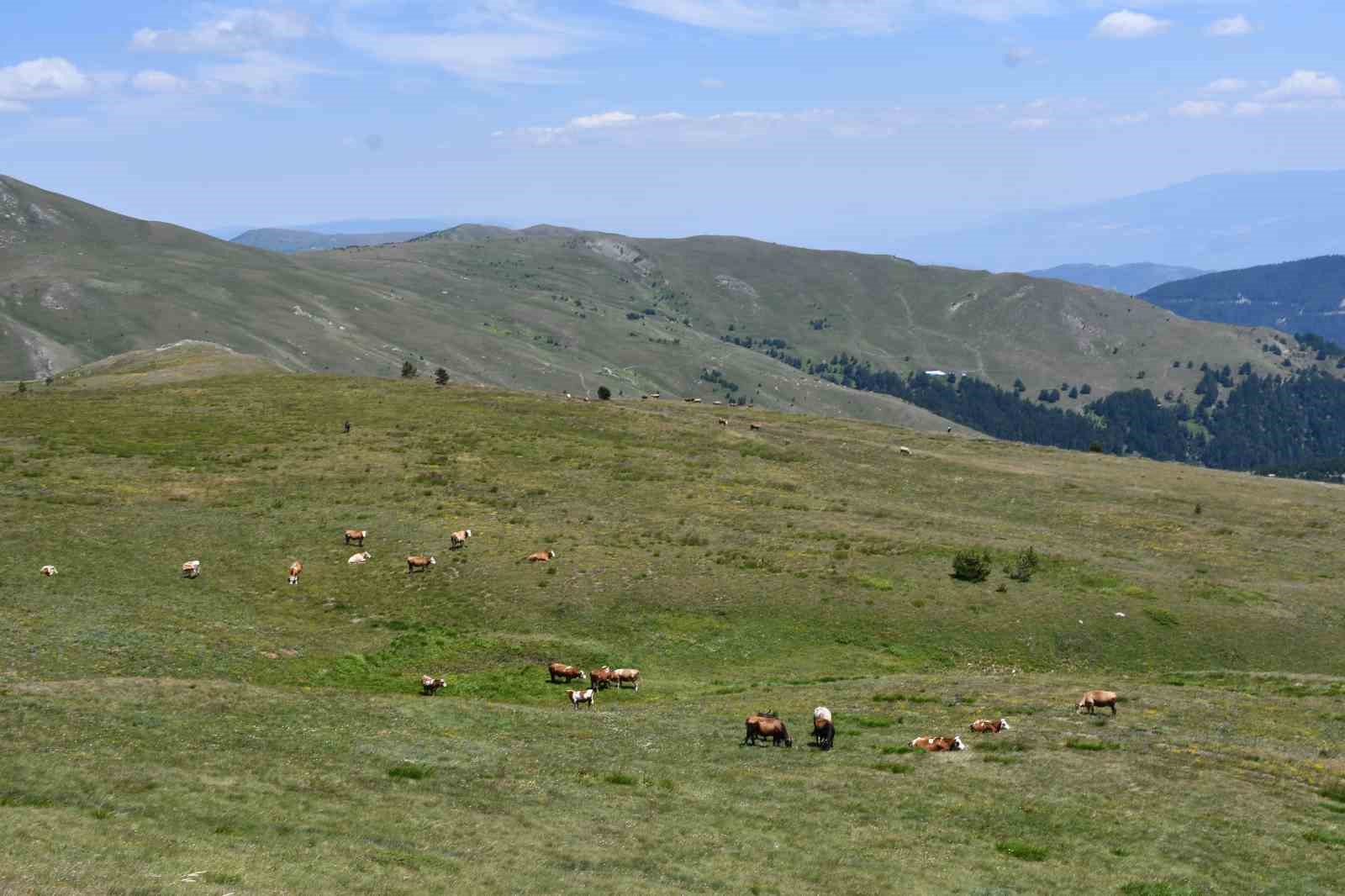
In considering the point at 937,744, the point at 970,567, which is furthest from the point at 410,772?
the point at 970,567

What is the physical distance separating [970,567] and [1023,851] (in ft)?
107

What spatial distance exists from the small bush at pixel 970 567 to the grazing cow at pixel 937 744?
25.3 meters

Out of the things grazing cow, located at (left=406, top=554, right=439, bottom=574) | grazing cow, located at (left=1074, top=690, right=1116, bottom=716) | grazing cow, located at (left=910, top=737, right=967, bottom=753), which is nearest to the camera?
grazing cow, located at (left=910, top=737, right=967, bottom=753)

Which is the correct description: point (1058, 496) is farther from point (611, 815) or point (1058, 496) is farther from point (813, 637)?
point (611, 815)

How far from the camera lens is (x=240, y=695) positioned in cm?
2883

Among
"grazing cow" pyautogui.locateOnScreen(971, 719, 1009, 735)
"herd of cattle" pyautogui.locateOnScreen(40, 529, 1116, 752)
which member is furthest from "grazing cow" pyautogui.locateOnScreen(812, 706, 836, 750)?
"grazing cow" pyautogui.locateOnScreen(971, 719, 1009, 735)

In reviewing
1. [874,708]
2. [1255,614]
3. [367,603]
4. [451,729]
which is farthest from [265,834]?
[1255,614]

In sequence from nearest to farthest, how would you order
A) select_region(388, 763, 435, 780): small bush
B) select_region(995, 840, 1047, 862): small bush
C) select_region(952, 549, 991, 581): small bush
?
select_region(995, 840, 1047, 862): small bush < select_region(388, 763, 435, 780): small bush < select_region(952, 549, 991, 581): small bush

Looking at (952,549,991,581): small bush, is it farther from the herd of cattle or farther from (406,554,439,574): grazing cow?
(406,554,439,574): grazing cow

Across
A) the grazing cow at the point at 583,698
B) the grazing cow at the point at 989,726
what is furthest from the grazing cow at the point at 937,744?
the grazing cow at the point at 583,698

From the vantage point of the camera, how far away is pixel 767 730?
28312 mm

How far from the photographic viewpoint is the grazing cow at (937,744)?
2792 centimetres

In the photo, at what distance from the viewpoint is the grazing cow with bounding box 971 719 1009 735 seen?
29.6m

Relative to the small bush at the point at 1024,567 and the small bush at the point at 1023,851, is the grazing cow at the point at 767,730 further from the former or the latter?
the small bush at the point at 1024,567
